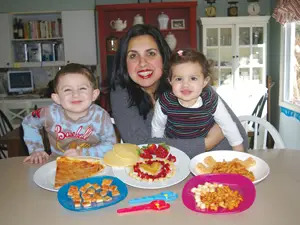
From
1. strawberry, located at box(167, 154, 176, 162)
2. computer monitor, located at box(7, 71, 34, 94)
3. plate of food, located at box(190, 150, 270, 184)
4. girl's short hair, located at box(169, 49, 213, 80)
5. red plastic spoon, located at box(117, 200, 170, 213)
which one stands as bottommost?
red plastic spoon, located at box(117, 200, 170, 213)

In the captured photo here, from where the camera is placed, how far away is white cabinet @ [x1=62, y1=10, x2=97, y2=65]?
4.79 m

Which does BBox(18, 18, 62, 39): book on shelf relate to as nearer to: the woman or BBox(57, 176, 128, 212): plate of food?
the woman

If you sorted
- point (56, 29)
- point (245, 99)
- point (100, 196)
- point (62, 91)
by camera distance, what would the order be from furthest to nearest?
point (56, 29) → point (245, 99) → point (62, 91) → point (100, 196)

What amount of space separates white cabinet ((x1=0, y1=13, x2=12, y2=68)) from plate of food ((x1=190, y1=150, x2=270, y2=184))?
4.43 meters

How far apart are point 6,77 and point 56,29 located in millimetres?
1161

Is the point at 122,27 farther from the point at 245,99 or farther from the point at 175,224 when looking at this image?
the point at 175,224

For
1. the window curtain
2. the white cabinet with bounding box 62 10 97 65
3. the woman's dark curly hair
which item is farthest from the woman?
the white cabinet with bounding box 62 10 97 65

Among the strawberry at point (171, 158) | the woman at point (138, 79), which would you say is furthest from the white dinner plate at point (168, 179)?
the woman at point (138, 79)

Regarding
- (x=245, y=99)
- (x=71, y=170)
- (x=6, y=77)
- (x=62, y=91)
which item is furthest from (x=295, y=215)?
(x=6, y=77)

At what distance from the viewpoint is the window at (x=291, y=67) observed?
379cm

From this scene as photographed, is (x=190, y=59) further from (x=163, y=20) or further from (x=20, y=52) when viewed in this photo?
(x=20, y=52)

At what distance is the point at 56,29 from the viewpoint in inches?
196

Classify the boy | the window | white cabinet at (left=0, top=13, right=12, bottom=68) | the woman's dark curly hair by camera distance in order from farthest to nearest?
white cabinet at (left=0, top=13, right=12, bottom=68)
the window
the woman's dark curly hair
the boy

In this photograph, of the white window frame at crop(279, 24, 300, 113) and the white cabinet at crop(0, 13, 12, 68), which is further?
the white cabinet at crop(0, 13, 12, 68)
